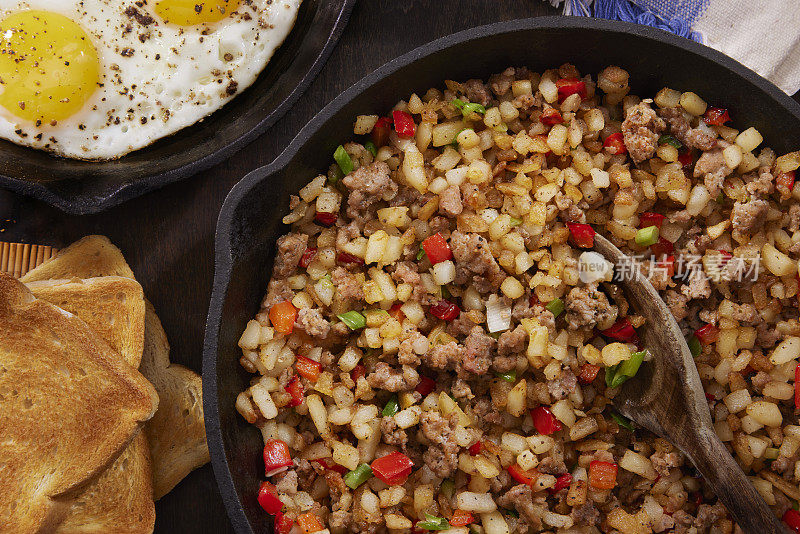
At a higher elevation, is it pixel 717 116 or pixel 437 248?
pixel 717 116

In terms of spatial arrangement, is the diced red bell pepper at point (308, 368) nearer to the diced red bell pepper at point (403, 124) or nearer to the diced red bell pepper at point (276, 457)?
the diced red bell pepper at point (276, 457)

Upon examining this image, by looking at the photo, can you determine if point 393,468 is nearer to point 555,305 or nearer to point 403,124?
point 555,305

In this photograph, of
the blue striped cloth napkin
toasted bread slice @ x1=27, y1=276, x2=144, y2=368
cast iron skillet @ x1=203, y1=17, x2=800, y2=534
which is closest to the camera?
cast iron skillet @ x1=203, y1=17, x2=800, y2=534

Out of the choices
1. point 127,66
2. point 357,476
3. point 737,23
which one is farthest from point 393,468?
point 737,23

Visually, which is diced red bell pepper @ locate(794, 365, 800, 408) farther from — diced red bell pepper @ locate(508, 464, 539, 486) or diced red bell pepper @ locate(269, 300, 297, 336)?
diced red bell pepper @ locate(269, 300, 297, 336)

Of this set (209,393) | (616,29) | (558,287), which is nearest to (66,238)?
(209,393)

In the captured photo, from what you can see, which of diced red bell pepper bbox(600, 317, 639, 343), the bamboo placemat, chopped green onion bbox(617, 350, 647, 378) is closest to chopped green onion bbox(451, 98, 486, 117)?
diced red bell pepper bbox(600, 317, 639, 343)
